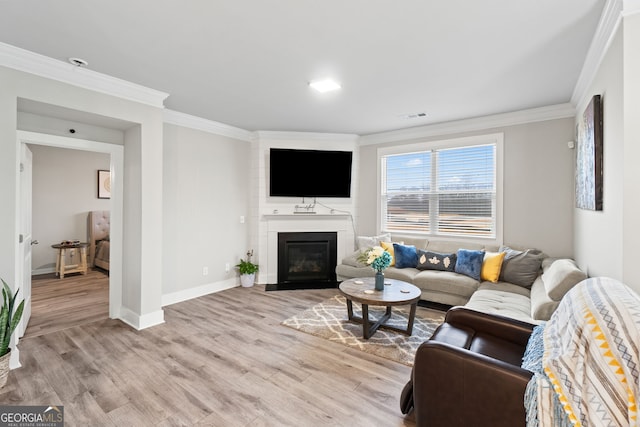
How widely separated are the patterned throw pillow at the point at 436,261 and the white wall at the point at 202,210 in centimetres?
286

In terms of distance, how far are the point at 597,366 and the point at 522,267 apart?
2.63 metres

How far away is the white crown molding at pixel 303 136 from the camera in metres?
4.98

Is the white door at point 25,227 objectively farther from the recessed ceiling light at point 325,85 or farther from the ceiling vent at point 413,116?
the ceiling vent at point 413,116

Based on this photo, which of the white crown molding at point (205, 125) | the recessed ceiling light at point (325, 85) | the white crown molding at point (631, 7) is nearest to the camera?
the white crown molding at point (631, 7)

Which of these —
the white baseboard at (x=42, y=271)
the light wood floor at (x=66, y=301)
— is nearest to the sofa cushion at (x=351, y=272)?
the light wood floor at (x=66, y=301)

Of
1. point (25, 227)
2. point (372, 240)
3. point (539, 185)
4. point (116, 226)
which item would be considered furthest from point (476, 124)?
point (25, 227)

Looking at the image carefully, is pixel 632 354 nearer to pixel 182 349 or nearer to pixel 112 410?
pixel 112 410

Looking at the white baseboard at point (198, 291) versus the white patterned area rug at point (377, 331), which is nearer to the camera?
the white patterned area rug at point (377, 331)

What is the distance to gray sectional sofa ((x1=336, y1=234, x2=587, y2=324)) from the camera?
2.39m

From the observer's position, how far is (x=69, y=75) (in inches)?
105

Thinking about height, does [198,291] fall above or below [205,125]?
below

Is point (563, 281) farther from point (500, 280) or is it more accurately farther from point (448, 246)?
point (448, 246)

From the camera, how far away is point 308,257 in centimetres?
517

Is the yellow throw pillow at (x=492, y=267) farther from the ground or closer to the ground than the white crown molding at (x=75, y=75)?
closer to the ground
